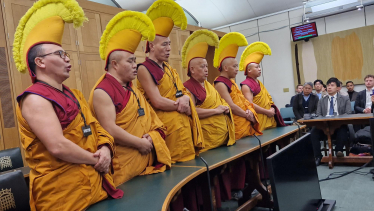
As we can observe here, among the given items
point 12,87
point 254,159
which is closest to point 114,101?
point 254,159

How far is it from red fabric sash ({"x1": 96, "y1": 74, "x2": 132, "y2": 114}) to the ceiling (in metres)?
5.76

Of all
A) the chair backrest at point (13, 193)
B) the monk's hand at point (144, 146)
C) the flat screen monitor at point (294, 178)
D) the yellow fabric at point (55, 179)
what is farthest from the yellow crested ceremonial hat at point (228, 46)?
the chair backrest at point (13, 193)

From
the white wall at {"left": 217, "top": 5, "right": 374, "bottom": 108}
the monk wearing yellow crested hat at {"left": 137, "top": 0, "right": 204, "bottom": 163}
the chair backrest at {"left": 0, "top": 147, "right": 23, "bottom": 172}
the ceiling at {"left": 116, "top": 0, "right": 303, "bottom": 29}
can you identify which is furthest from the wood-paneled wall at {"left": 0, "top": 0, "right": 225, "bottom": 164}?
the white wall at {"left": 217, "top": 5, "right": 374, "bottom": 108}

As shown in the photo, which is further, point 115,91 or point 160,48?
point 160,48

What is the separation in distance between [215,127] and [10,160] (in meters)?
1.92

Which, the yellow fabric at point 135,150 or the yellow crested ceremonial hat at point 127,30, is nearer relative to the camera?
the yellow fabric at point 135,150

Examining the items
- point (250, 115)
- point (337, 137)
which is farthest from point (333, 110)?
point (250, 115)

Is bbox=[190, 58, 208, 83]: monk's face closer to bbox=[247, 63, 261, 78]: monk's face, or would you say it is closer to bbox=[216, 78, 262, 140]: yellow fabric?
bbox=[216, 78, 262, 140]: yellow fabric

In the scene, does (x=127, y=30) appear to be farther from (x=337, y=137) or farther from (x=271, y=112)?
(x=337, y=137)

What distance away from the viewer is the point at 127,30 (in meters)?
1.89

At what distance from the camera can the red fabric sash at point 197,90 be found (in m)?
2.69

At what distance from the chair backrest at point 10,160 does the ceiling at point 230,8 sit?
5.44 meters

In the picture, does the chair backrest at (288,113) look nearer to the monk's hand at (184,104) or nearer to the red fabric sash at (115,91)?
the monk's hand at (184,104)

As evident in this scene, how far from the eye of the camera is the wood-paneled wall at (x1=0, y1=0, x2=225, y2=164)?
3828mm
